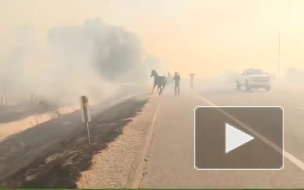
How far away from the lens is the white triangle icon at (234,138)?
31.5 feet

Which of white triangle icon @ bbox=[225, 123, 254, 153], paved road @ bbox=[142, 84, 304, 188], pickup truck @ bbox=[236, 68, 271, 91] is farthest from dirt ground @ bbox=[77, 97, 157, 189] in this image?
pickup truck @ bbox=[236, 68, 271, 91]

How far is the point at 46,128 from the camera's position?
2462 cm

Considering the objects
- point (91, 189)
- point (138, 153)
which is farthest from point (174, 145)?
point (91, 189)

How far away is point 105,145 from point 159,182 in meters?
3.98

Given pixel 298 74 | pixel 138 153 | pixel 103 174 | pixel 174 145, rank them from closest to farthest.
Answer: pixel 103 174 < pixel 138 153 < pixel 174 145 < pixel 298 74

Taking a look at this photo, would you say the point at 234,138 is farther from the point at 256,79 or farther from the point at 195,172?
the point at 256,79

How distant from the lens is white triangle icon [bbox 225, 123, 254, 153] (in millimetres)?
9609

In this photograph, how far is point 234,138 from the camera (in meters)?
11.1

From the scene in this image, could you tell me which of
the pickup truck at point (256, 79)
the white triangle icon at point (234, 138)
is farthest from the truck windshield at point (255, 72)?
the white triangle icon at point (234, 138)

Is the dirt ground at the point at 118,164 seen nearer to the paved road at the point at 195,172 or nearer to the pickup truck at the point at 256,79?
the paved road at the point at 195,172

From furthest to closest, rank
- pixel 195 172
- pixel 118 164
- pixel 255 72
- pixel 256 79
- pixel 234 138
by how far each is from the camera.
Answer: pixel 255 72
pixel 256 79
pixel 234 138
pixel 118 164
pixel 195 172

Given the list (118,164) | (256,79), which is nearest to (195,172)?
(118,164)

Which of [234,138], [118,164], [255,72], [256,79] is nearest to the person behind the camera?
[118,164]

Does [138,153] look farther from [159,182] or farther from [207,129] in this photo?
[207,129]
